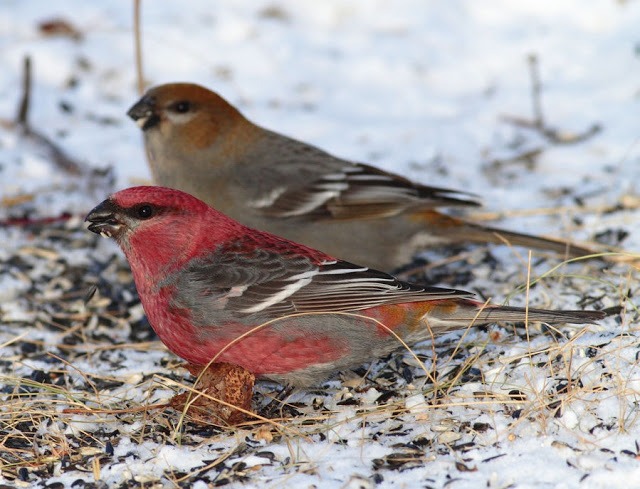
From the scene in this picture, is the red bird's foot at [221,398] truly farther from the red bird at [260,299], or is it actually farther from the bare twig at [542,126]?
the bare twig at [542,126]

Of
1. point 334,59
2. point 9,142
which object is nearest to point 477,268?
point 334,59

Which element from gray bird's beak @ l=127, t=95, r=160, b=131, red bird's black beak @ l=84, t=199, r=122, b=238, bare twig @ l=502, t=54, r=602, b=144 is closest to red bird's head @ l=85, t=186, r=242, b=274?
red bird's black beak @ l=84, t=199, r=122, b=238

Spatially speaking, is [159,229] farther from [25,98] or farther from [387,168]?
[25,98]

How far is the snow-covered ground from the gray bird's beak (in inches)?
31.8

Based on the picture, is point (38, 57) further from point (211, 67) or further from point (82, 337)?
point (82, 337)

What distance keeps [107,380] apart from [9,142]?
121 inches

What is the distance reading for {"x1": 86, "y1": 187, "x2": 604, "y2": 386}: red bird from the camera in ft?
10.9

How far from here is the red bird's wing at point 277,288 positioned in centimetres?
335

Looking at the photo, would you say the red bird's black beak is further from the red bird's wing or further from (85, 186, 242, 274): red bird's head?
the red bird's wing

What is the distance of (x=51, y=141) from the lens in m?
6.19

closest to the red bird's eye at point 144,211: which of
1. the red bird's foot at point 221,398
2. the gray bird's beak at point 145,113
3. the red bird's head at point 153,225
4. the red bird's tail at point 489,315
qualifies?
the red bird's head at point 153,225

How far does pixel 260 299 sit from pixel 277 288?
81 mm

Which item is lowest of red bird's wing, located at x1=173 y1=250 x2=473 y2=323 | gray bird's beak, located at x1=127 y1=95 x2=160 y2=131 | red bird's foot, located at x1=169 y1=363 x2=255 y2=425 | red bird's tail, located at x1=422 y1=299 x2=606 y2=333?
red bird's foot, located at x1=169 y1=363 x2=255 y2=425

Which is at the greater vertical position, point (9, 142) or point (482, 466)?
point (9, 142)
